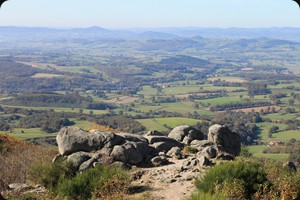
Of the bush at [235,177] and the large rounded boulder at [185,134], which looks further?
the large rounded boulder at [185,134]

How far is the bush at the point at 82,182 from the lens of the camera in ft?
29.3

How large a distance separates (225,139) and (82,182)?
903 cm

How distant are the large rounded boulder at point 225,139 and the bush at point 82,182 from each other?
295 inches

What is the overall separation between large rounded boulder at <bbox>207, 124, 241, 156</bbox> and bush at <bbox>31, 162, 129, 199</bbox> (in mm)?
7493

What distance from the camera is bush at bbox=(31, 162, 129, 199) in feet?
29.3

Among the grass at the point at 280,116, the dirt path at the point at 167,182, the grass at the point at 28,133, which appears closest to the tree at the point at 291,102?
the grass at the point at 280,116

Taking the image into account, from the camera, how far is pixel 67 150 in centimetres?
1292

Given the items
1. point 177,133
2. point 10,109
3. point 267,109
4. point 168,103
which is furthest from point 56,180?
point 168,103

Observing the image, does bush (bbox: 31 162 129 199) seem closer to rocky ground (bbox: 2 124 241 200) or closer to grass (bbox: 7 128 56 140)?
rocky ground (bbox: 2 124 241 200)

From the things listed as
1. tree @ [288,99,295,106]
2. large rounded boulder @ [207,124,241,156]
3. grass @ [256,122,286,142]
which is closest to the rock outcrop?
large rounded boulder @ [207,124,241,156]

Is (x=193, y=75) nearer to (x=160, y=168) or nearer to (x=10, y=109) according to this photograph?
(x=10, y=109)

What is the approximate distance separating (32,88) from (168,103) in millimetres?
53074

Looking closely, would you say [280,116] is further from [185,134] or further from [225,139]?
[225,139]

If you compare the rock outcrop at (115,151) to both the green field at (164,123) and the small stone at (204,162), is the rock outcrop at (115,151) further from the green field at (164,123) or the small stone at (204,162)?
the green field at (164,123)
